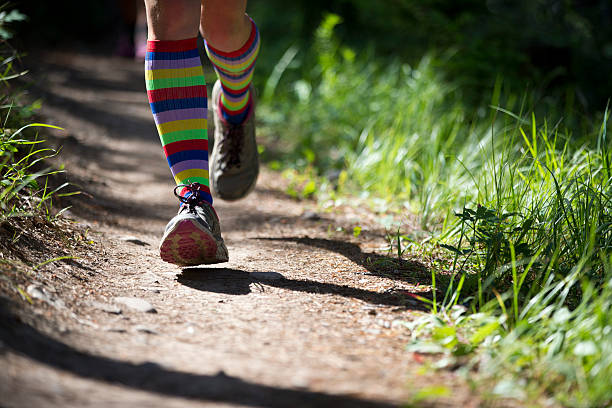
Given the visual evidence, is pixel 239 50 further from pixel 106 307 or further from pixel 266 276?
pixel 106 307

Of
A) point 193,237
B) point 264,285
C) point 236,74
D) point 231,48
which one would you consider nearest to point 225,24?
point 231,48

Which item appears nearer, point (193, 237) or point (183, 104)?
point (193, 237)

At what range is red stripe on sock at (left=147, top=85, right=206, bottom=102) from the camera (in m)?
1.68

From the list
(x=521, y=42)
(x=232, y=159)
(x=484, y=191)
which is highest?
(x=521, y=42)

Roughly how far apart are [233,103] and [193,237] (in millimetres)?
845

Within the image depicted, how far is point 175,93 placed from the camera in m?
1.69

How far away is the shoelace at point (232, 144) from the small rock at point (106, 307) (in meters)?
0.98

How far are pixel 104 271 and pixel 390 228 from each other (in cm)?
117

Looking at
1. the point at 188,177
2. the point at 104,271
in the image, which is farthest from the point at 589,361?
the point at 104,271

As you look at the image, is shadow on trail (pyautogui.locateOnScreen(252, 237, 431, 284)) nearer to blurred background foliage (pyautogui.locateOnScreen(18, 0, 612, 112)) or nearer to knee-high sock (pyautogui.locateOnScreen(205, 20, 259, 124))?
knee-high sock (pyautogui.locateOnScreen(205, 20, 259, 124))

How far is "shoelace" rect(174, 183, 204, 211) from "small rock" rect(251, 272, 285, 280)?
11.0 inches

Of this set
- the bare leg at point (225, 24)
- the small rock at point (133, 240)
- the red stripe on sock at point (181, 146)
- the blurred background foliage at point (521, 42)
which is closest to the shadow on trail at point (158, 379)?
the red stripe on sock at point (181, 146)

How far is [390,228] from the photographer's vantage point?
7.58ft

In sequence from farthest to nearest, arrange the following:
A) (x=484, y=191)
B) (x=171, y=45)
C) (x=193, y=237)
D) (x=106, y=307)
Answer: (x=484, y=191) < (x=171, y=45) < (x=193, y=237) < (x=106, y=307)
